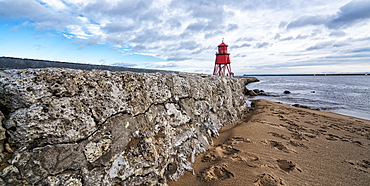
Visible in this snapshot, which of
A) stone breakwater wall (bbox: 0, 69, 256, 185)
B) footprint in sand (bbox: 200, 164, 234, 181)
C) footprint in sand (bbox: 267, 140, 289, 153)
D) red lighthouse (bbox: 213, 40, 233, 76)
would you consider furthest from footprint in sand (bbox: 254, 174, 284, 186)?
red lighthouse (bbox: 213, 40, 233, 76)

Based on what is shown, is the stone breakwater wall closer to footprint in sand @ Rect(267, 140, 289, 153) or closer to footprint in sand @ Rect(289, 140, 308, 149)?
footprint in sand @ Rect(267, 140, 289, 153)

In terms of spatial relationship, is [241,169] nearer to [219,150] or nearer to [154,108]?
[219,150]

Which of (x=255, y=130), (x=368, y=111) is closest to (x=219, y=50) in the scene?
(x=368, y=111)

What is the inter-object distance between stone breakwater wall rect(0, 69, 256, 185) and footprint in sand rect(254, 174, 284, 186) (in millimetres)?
1356

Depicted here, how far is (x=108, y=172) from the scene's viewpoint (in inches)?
93.0

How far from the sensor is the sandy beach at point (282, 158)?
3.23 m

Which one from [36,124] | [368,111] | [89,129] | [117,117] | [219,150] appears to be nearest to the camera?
[36,124]

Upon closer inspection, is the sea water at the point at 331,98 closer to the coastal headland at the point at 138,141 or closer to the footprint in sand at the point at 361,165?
the footprint in sand at the point at 361,165

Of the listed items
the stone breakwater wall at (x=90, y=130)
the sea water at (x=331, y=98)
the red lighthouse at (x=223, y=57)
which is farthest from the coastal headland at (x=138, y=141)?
the red lighthouse at (x=223, y=57)

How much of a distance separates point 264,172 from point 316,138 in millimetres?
3519

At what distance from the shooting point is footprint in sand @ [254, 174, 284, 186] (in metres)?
3.04

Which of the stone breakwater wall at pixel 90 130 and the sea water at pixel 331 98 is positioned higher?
the stone breakwater wall at pixel 90 130

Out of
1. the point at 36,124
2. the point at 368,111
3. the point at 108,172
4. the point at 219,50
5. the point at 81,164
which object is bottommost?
the point at 368,111

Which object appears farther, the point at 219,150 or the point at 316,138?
the point at 316,138
